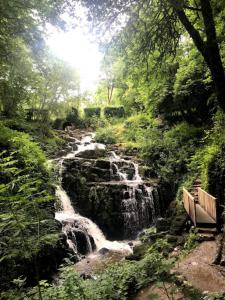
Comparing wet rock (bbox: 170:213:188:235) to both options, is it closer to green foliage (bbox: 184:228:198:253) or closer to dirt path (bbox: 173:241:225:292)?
green foliage (bbox: 184:228:198:253)

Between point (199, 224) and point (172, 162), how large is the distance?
685cm

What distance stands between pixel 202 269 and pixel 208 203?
12.1 feet

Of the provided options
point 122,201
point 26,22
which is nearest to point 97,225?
point 122,201

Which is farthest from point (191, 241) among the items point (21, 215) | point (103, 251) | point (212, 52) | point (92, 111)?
point (92, 111)

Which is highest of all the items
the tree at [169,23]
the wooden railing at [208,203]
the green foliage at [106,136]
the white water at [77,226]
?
the tree at [169,23]

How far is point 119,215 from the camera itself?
43.7 feet

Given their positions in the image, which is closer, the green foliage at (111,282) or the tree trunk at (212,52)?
the green foliage at (111,282)

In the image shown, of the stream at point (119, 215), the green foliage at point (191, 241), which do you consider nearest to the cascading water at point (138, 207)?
the stream at point (119, 215)

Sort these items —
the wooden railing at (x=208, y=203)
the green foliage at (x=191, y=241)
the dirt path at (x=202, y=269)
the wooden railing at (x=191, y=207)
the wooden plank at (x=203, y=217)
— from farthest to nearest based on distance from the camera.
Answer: the wooden railing at (x=191, y=207)
the wooden plank at (x=203, y=217)
the wooden railing at (x=208, y=203)
the green foliage at (x=191, y=241)
the dirt path at (x=202, y=269)

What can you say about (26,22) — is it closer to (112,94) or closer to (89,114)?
(89,114)

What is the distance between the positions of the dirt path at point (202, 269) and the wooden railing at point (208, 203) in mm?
1262

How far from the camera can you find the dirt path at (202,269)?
5836mm

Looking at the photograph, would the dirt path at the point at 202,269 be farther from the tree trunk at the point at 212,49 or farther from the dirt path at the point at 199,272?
the tree trunk at the point at 212,49

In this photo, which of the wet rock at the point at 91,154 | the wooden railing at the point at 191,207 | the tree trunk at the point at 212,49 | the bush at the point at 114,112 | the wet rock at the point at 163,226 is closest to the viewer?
the tree trunk at the point at 212,49
